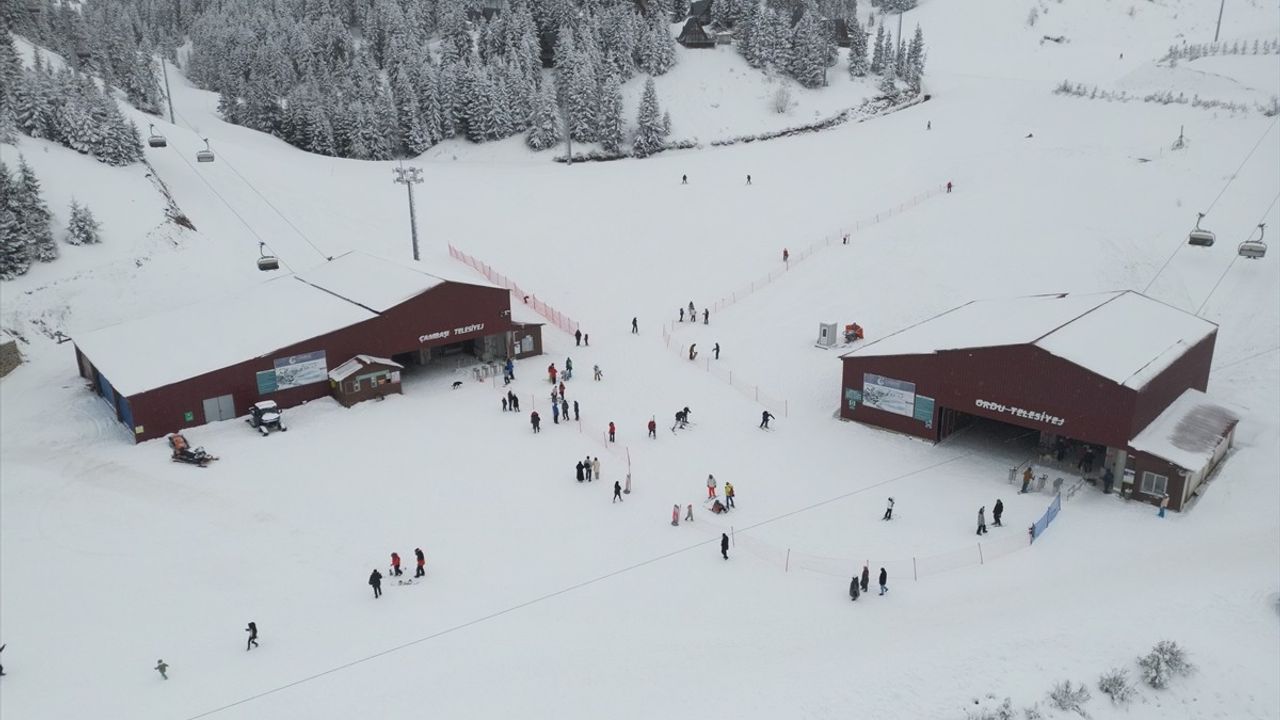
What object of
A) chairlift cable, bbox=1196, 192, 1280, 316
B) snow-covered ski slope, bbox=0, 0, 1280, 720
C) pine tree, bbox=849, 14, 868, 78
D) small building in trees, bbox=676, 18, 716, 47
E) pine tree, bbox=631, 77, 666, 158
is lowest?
snow-covered ski slope, bbox=0, 0, 1280, 720

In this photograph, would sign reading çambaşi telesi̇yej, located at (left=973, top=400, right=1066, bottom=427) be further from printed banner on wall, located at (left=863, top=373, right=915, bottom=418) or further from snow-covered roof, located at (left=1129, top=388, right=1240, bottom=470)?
printed banner on wall, located at (left=863, top=373, right=915, bottom=418)

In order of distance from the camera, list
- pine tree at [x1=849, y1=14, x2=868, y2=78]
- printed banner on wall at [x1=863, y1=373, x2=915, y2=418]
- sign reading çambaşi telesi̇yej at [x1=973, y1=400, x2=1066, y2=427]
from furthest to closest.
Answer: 1. pine tree at [x1=849, y1=14, x2=868, y2=78]
2. printed banner on wall at [x1=863, y1=373, x2=915, y2=418]
3. sign reading çambaşi telesi̇yej at [x1=973, y1=400, x2=1066, y2=427]

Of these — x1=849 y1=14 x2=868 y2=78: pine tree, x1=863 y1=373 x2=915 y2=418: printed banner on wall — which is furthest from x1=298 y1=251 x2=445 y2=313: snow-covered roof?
x1=849 y1=14 x2=868 y2=78: pine tree

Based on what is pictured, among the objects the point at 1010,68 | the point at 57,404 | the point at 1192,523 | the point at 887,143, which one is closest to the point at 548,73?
the point at 887,143

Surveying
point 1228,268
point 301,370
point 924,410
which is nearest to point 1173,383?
point 924,410

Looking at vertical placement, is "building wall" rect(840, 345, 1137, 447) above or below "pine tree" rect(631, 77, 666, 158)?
below

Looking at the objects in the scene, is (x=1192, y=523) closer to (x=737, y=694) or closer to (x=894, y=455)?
(x=894, y=455)

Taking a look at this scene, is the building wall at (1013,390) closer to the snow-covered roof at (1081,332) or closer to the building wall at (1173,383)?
the snow-covered roof at (1081,332)
